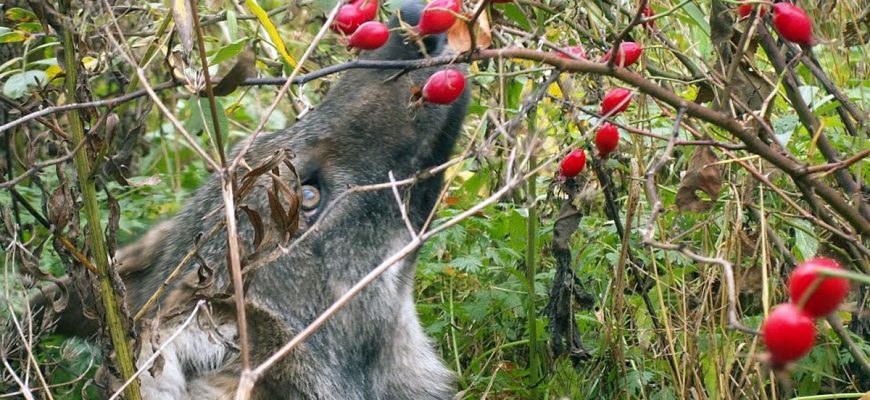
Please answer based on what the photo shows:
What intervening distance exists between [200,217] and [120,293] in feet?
2.85

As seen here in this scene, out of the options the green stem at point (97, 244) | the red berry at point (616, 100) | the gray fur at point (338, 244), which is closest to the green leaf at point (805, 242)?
the red berry at point (616, 100)

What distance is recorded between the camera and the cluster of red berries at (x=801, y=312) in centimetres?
154

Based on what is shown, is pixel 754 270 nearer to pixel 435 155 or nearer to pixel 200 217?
pixel 435 155

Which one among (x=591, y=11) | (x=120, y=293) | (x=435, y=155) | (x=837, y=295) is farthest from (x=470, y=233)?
(x=837, y=295)

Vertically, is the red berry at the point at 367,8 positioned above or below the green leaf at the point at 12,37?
above

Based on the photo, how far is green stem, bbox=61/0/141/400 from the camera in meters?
2.79

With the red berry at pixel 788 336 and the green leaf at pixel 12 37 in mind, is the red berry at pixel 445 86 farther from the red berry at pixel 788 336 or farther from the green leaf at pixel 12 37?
the green leaf at pixel 12 37

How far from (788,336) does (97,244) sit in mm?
1876

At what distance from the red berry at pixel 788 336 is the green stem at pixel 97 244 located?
1.78 m

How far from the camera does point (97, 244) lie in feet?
9.25

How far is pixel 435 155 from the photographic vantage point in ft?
11.8

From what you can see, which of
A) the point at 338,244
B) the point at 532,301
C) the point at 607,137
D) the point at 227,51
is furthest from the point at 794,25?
the point at 532,301

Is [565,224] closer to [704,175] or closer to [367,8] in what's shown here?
[704,175]

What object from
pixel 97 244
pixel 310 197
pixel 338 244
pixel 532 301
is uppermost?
pixel 97 244
